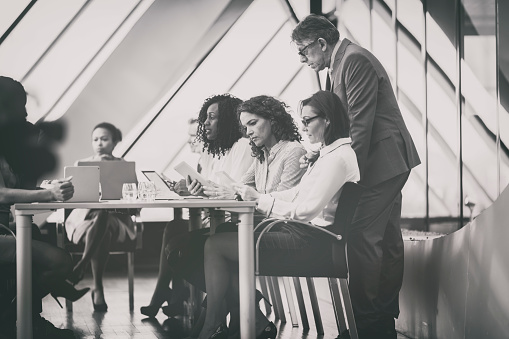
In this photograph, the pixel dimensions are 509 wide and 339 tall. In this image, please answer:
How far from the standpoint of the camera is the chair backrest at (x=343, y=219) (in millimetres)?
3156

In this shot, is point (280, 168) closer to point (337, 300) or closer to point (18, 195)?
point (337, 300)

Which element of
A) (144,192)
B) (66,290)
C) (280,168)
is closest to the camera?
(144,192)

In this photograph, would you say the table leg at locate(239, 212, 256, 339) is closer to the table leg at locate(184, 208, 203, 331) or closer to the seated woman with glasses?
the seated woman with glasses

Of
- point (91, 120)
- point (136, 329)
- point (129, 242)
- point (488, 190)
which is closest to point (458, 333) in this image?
point (488, 190)

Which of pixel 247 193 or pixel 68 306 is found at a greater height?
pixel 247 193

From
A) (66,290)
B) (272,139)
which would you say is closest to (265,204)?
(272,139)

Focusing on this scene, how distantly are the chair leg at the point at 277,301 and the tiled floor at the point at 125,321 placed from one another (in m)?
0.07

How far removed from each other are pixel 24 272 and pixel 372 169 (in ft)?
5.14

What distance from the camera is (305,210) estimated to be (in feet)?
10.6

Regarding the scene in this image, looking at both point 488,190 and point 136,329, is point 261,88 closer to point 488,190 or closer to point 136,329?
point 136,329

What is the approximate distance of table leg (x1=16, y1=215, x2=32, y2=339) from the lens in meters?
3.17

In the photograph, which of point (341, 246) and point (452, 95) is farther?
point (452, 95)

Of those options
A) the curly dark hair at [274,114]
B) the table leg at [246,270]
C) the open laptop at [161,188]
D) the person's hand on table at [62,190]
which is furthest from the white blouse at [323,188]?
the open laptop at [161,188]

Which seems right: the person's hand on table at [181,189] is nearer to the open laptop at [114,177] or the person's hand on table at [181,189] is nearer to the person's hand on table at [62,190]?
the open laptop at [114,177]
